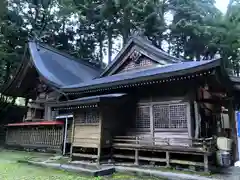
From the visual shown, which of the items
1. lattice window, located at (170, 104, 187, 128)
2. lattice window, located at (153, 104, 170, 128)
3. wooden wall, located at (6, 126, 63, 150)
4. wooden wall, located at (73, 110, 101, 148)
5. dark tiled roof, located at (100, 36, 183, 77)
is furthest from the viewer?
wooden wall, located at (6, 126, 63, 150)

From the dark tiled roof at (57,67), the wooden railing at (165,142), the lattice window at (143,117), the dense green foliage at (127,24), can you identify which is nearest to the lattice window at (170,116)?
the lattice window at (143,117)

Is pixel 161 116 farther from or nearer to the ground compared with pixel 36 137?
farther from the ground

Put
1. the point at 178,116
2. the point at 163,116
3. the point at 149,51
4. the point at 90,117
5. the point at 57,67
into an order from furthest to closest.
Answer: the point at 57,67
the point at 149,51
the point at 90,117
the point at 163,116
the point at 178,116

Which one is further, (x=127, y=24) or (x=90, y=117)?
(x=127, y=24)

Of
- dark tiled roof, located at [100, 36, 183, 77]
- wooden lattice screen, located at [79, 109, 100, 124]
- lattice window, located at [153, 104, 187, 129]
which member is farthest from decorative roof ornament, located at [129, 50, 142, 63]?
wooden lattice screen, located at [79, 109, 100, 124]

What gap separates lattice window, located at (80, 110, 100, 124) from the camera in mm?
9234

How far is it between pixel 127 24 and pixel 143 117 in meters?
14.4

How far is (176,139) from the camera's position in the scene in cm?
807

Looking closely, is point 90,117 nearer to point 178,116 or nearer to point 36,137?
point 178,116

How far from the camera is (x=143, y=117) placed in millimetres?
9477

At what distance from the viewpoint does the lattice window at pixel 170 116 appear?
27.6 ft

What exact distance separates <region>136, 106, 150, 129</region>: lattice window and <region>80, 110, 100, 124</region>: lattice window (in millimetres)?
1704

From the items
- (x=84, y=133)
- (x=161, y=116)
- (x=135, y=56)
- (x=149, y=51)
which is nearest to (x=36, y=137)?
(x=84, y=133)

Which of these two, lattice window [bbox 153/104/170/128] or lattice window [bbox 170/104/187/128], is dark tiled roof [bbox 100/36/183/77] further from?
lattice window [bbox 170/104/187/128]
